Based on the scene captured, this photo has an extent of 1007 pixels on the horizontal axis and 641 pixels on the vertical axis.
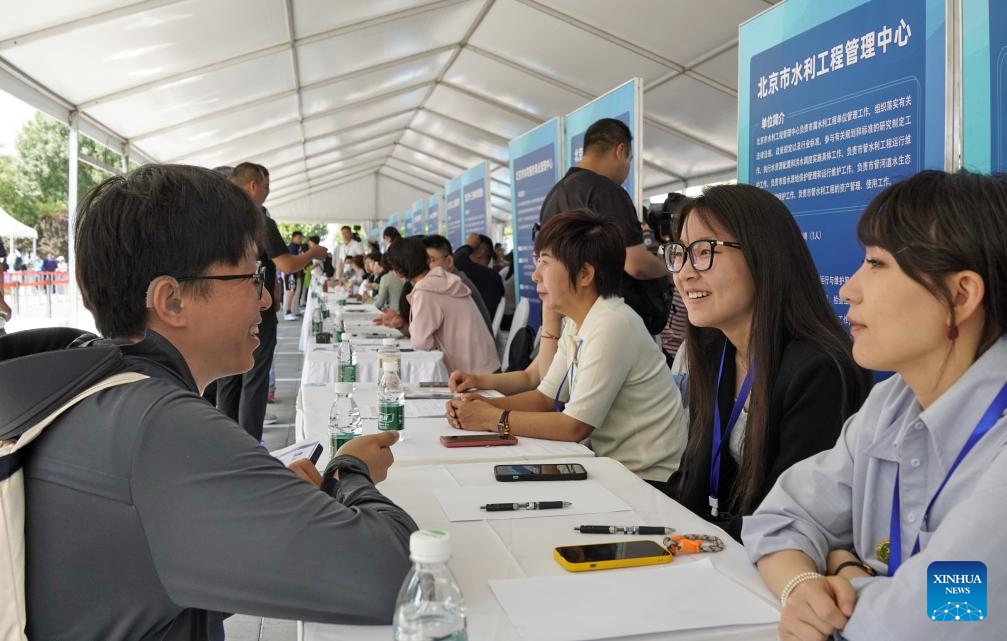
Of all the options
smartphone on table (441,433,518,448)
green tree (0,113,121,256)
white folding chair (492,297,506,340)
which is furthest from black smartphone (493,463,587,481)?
green tree (0,113,121,256)

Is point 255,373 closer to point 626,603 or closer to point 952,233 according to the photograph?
point 626,603

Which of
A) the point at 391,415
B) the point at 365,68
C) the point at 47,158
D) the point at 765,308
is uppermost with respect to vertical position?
the point at 365,68

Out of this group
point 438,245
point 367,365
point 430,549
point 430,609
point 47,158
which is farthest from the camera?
point 47,158

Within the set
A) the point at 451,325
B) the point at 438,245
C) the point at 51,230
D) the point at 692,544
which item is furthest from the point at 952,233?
the point at 51,230

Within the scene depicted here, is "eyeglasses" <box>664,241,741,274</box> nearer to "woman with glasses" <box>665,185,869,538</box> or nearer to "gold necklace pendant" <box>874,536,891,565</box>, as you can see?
"woman with glasses" <box>665,185,869,538</box>

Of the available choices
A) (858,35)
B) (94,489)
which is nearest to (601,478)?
(94,489)

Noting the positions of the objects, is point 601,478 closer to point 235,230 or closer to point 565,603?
point 565,603

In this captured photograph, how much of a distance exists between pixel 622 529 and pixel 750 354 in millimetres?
533

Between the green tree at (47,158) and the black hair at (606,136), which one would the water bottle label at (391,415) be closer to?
the black hair at (606,136)

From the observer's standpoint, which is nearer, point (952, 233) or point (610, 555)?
point (952, 233)

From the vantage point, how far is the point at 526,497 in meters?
1.49

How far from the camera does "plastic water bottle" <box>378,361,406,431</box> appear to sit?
2.04 m

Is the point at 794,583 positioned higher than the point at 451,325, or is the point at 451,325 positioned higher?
the point at 451,325

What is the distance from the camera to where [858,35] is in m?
2.39
